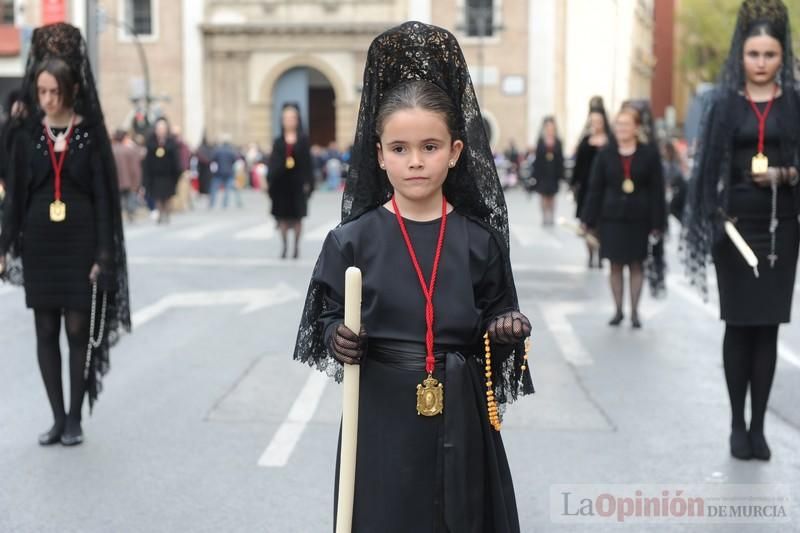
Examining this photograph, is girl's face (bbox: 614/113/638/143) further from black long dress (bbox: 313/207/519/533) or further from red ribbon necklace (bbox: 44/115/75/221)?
black long dress (bbox: 313/207/519/533)

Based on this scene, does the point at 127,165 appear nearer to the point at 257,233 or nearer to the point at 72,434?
the point at 257,233

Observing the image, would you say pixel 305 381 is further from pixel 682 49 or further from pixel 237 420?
pixel 682 49

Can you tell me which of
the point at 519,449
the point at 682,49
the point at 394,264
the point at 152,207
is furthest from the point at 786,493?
the point at 682,49

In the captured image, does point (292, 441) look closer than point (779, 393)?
Yes

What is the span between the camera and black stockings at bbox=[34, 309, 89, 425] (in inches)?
254

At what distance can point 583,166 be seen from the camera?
14141 millimetres

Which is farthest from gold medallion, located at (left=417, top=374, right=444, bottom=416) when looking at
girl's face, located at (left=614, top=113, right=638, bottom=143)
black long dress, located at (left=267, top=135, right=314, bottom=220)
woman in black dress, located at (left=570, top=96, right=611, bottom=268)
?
black long dress, located at (left=267, top=135, right=314, bottom=220)

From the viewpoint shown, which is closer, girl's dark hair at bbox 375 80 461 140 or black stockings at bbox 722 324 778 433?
girl's dark hair at bbox 375 80 461 140

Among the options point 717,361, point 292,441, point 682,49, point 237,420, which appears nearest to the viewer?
point 292,441

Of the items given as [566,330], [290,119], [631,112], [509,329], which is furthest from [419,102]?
[290,119]

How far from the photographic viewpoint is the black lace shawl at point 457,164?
3.54 metres

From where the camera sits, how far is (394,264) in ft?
11.3

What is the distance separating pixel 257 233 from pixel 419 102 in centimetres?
1781

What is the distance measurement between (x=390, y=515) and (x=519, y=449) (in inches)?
123
